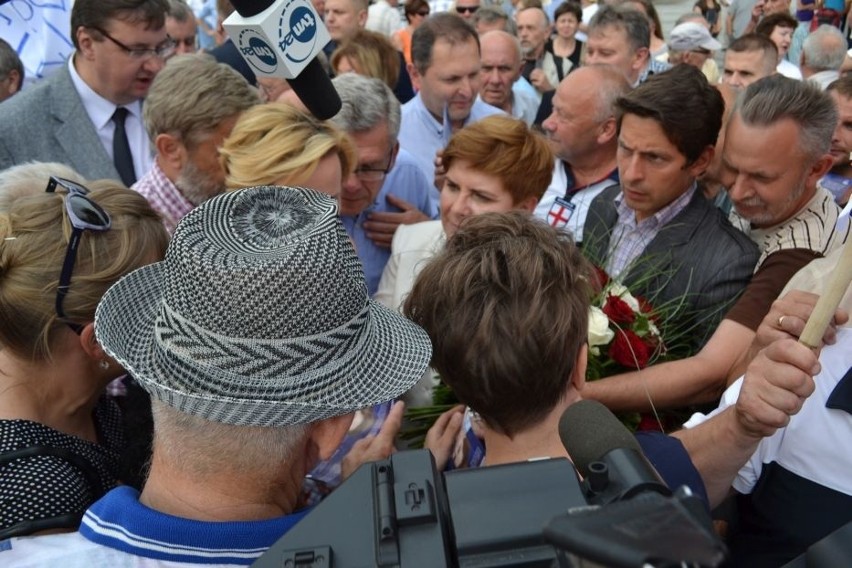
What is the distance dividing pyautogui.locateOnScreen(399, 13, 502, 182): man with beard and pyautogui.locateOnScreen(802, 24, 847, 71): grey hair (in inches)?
130

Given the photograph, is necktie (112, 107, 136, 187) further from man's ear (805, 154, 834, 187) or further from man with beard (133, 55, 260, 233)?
man's ear (805, 154, 834, 187)

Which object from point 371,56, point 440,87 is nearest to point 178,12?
point 371,56

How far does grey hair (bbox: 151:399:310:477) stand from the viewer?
132 centimetres

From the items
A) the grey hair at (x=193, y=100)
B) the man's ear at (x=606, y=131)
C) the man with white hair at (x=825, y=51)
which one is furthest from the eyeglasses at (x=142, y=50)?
the man with white hair at (x=825, y=51)

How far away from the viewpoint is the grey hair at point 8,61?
16.1ft

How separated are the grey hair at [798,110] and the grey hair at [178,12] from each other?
16.1ft

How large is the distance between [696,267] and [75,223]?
193 cm

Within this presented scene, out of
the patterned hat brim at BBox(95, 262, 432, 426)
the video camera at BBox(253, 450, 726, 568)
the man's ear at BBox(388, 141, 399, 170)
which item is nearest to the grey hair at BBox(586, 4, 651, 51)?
the man's ear at BBox(388, 141, 399, 170)

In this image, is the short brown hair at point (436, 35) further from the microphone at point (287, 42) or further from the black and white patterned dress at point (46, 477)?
the black and white patterned dress at point (46, 477)

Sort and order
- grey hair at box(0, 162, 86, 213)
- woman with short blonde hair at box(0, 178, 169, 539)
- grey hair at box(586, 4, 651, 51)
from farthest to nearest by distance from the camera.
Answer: grey hair at box(586, 4, 651, 51) → grey hair at box(0, 162, 86, 213) → woman with short blonde hair at box(0, 178, 169, 539)

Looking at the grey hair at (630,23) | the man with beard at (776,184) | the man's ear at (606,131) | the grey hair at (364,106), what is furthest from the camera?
the grey hair at (630,23)

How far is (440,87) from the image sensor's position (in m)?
5.12

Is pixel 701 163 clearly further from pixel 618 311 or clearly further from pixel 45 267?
pixel 45 267

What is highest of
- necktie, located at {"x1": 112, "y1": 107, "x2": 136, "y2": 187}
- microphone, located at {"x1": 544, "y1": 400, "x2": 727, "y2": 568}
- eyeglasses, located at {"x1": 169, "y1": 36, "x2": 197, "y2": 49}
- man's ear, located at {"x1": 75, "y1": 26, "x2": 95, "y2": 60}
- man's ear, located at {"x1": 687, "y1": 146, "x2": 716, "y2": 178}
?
microphone, located at {"x1": 544, "y1": 400, "x2": 727, "y2": 568}
